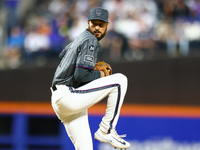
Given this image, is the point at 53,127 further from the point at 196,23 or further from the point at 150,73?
the point at 196,23

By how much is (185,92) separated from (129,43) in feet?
4.17

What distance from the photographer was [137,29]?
24.1 feet

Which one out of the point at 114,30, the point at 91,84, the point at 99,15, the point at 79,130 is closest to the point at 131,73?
the point at 114,30

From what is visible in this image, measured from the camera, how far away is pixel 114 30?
7.43 m

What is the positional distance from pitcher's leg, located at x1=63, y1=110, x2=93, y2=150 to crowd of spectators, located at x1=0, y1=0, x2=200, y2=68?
10.6 ft

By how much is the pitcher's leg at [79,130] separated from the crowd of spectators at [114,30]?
10.6ft

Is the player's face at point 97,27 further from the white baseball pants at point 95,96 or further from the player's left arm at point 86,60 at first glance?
the white baseball pants at point 95,96

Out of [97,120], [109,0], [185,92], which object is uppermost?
[109,0]

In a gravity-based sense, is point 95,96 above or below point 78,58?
below

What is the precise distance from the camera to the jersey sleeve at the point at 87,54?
351cm

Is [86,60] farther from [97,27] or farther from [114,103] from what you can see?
[114,103]

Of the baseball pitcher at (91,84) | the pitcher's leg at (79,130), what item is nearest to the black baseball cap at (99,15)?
the baseball pitcher at (91,84)

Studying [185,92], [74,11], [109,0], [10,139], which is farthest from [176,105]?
[10,139]

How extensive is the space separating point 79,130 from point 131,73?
3.53 meters
